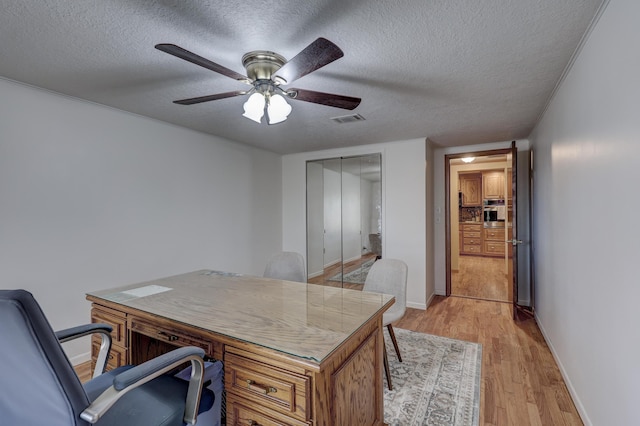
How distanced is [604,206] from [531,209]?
107 inches

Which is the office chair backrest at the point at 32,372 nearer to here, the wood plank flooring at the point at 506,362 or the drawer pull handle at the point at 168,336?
the drawer pull handle at the point at 168,336

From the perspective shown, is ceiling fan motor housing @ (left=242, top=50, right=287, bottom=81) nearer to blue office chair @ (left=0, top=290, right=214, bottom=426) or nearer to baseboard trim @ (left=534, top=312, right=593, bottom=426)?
blue office chair @ (left=0, top=290, right=214, bottom=426)

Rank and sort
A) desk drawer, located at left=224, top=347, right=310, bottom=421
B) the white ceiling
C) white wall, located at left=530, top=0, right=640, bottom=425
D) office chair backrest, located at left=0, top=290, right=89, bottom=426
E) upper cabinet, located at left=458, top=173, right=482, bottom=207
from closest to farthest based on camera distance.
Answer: office chair backrest, located at left=0, top=290, right=89, bottom=426 → desk drawer, located at left=224, top=347, right=310, bottom=421 → white wall, located at left=530, top=0, right=640, bottom=425 → the white ceiling → upper cabinet, located at left=458, top=173, right=482, bottom=207

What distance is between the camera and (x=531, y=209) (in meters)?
3.91

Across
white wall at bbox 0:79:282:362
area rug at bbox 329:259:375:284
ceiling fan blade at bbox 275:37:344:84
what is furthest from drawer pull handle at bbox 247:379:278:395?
area rug at bbox 329:259:375:284

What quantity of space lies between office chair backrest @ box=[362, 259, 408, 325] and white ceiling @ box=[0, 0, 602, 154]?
57.8 inches

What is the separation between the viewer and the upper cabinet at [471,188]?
338 inches

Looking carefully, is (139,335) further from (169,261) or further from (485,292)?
(485,292)

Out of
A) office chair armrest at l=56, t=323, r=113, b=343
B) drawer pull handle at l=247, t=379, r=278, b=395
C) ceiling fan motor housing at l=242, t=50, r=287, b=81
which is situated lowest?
drawer pull handle at l=247, t=379, r=278, b=395

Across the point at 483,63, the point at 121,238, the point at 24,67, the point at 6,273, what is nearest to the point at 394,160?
the point at 483,63

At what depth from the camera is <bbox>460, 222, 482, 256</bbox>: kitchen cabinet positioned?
8305 mm

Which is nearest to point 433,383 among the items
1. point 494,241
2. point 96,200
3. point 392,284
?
point 392,284

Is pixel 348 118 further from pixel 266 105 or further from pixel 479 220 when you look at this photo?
pixel 479 220

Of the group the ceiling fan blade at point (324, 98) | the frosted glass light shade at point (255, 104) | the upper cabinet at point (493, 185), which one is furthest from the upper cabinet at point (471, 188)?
the frosted glass light shade at point (255, 104)
